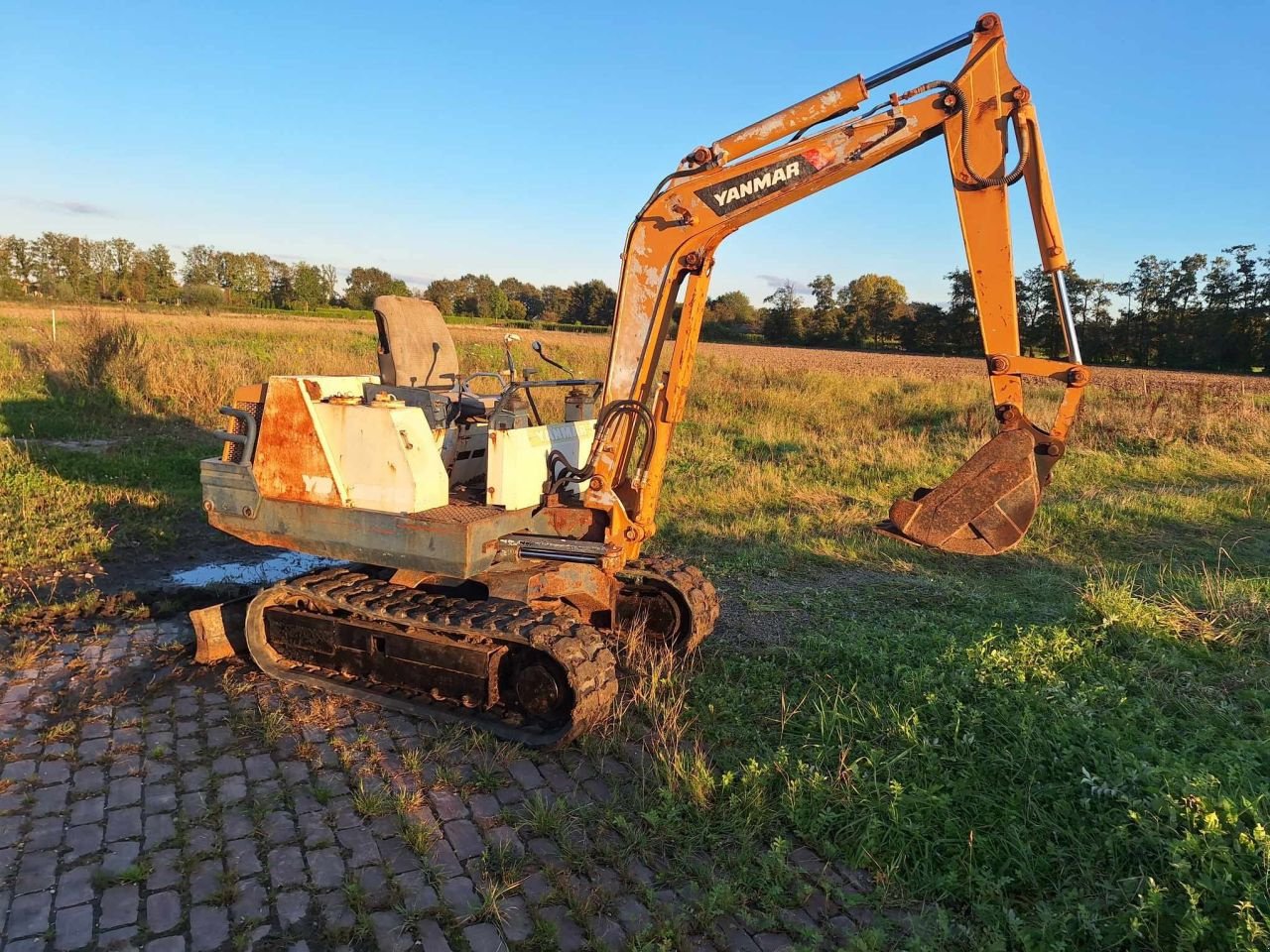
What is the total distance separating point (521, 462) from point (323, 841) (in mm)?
2456

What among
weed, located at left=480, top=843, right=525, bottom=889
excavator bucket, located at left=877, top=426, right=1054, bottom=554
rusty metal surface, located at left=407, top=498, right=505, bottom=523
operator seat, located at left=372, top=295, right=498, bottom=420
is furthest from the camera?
operator seat, located at left=372, top=295, right=498, bottom=420

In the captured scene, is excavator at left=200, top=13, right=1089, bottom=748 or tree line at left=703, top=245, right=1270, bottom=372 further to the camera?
tree line at left=703, top=245, right=1270, bottom=372

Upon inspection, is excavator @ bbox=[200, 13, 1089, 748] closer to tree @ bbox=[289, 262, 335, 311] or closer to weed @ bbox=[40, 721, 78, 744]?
weed @ bbox=[40, 721, 78, 744]

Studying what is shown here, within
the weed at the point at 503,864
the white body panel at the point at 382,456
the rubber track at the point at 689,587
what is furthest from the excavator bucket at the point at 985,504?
the white body panel at the point at 382,456

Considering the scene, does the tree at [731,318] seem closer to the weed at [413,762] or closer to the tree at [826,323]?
the tree at [826,323]

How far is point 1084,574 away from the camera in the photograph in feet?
25.6

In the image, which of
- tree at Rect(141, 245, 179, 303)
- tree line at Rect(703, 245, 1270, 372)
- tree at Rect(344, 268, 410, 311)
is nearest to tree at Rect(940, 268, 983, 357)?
tree line at Rect(703, 245, 1270, 372)

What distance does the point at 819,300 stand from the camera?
5497 cm

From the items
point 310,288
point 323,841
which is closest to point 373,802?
point 323,841

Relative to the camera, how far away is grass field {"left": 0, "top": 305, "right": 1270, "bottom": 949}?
10.6ft

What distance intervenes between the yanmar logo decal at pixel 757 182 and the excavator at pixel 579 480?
12 mm

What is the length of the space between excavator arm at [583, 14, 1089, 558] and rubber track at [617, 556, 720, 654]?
119 centimetres

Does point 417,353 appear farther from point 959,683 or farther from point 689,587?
point 959,683

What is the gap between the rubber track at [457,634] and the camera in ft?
14.7
